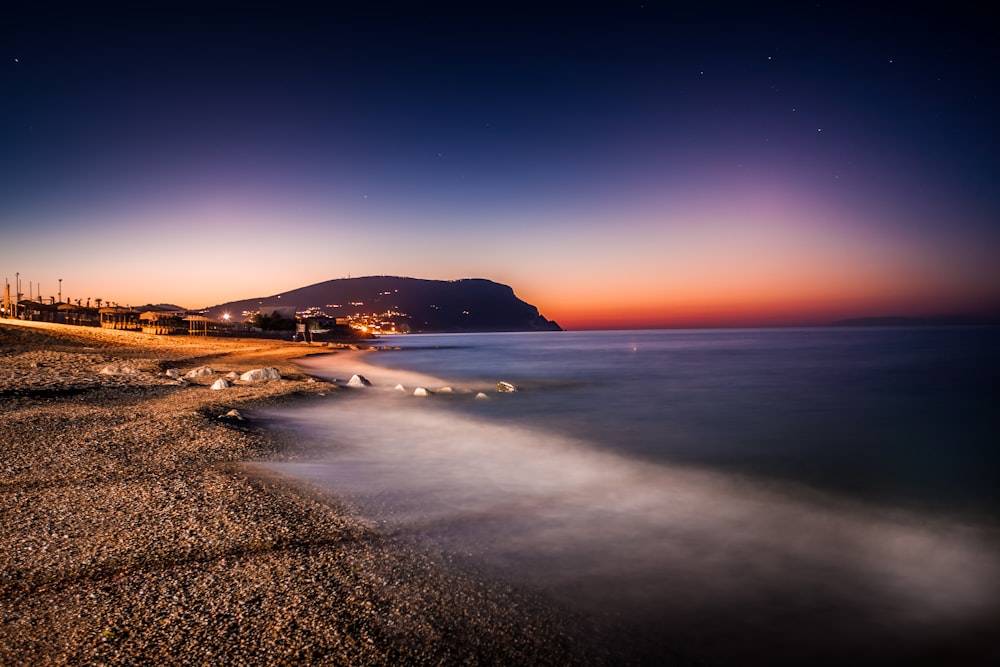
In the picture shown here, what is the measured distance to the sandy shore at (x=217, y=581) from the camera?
3.49m

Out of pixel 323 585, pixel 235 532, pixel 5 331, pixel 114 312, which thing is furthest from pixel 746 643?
pixel 114 312

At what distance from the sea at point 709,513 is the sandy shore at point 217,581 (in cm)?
64

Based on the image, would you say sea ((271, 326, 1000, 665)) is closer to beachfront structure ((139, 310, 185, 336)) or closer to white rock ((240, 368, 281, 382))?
white rock ((240, 368, 281, 382))

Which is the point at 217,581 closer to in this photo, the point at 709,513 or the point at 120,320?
the point at 709,513

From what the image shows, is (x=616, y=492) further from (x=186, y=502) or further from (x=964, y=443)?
(x=964, y=443)

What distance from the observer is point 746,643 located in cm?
426

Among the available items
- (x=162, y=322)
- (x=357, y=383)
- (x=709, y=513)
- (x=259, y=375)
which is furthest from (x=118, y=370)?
(x=162, y=322)

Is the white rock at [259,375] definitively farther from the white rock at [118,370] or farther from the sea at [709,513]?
the sea at [709,513]

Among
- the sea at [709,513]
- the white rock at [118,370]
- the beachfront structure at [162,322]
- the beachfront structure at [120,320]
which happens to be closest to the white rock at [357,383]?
the sea at [709,513]

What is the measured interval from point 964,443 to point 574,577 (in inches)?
547

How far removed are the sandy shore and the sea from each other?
642 mm

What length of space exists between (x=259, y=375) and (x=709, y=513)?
16489mm

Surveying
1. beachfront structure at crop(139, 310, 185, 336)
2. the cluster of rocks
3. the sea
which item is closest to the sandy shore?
the sea

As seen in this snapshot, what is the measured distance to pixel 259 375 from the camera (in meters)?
18.9
